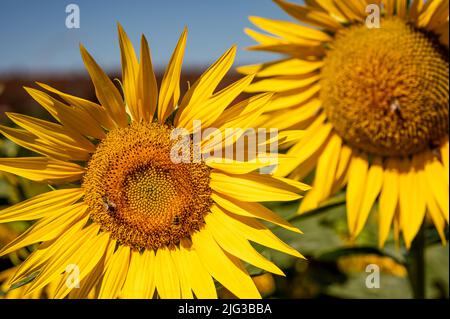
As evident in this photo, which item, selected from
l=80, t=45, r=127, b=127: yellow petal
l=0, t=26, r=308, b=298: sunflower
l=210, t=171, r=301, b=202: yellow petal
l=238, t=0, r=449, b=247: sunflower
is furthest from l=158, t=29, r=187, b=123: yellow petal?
l=238, t=0, r=449, b=247: sunflower

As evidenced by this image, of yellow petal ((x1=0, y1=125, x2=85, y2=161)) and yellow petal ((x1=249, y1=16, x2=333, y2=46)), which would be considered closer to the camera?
yellow petal ((x1=0, y1=125, x2=85, y2=161))

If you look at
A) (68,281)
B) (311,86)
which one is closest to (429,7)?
(311,86)

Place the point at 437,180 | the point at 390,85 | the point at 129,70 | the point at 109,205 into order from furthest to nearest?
the point at 437,180 → the point at 390,85 → the point at 109,205 → the point at 129,70

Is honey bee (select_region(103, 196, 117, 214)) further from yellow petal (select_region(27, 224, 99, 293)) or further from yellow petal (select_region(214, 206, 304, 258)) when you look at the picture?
yellow petal (select_region(214, 206, 304, 258))

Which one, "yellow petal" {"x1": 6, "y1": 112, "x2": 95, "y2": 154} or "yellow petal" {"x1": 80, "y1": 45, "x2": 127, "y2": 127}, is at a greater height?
"yellow petal" {"x1": 80, "y1": 45, "x2": 127, "y2": 127}

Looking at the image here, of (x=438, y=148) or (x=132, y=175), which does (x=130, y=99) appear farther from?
(x=438, y=148)

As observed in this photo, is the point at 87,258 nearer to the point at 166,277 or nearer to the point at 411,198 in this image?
the point at 166,277

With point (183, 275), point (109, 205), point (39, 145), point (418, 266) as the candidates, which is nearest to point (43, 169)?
point (39, 145)
